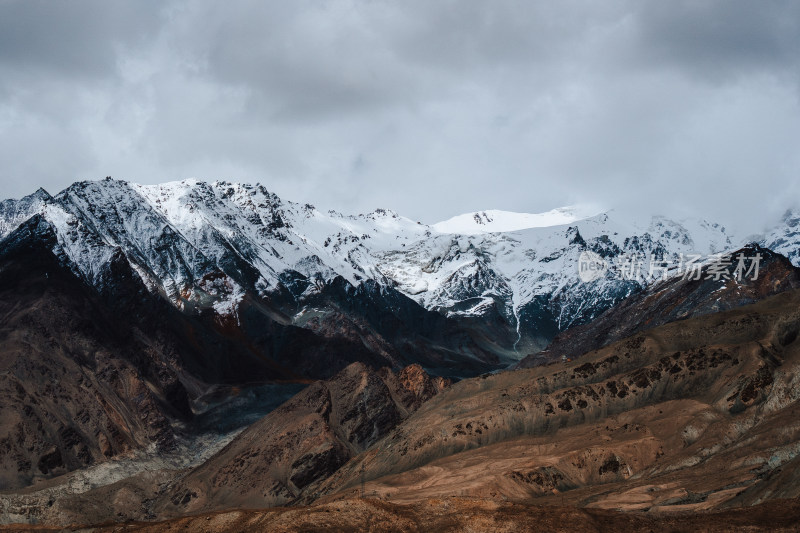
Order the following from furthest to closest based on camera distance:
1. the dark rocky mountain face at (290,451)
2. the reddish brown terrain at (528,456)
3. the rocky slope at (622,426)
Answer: the dark rocky mountain face at (290,451), the rocky slope at (622,426), the reddish brown terrain at (528,456)

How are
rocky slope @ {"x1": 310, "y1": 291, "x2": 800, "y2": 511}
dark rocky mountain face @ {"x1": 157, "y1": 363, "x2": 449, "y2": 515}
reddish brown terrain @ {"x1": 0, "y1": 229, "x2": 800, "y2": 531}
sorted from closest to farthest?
reddish brown terrain @ {"x1": 0, "y1": 229, "x2": 800, "y2": 531} → rocky slope @ {"x1": 310, "y1": 291, "x2": 800, "y2": 511} → dark rocky mountain face @ {"x1": 157, "y1": 363, "x2": 449, "y2": 515}

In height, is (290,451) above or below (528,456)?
above

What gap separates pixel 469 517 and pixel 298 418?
110 meters

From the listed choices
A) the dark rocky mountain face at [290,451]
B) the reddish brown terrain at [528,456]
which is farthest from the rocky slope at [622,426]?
the dark rocky mountain face at [290,451]

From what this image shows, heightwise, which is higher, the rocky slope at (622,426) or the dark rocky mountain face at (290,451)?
the dark rocky mountain face at (290,451)

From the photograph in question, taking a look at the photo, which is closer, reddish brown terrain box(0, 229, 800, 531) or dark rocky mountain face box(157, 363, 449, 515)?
reddish brown terrain box(0, 229, 800, 531)

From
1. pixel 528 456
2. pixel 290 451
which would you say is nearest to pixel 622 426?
pixel 528 456

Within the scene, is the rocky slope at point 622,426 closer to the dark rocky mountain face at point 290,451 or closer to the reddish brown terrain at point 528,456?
the reddish brown terrain at point 528,456

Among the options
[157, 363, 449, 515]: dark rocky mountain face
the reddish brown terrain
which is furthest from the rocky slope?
[157, 363, 449, 515]: dark rocky mountain face

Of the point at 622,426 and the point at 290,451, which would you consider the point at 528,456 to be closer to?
the point at 622,426

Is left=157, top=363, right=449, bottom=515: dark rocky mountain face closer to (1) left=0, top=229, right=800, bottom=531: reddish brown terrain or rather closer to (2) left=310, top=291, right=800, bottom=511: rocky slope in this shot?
(1) left=0, top=229, right=800, bottom=531: reddish brown terrain

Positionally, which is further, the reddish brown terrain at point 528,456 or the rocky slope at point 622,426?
the rocky slope at point 622,426

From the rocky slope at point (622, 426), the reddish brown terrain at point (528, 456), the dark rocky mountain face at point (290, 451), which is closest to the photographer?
the reddish brown terrain at point (528, 456)

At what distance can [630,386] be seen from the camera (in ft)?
462
